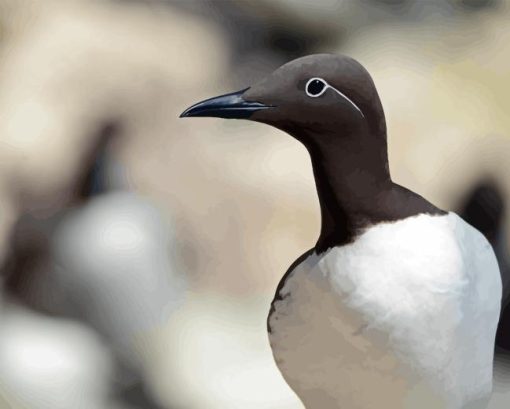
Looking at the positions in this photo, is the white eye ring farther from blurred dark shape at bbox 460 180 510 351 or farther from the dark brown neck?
blurred dark shape at bbox 460 180 510 351

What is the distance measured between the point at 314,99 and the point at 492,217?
0.59 meters

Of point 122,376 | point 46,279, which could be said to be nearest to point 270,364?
point 122,376

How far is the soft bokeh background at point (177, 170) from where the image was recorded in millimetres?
1140

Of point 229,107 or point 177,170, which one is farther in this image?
point 177,170

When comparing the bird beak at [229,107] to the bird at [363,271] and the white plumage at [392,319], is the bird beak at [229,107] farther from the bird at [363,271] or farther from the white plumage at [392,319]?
the white plumage at [392,319]

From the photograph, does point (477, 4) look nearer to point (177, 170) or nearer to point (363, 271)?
point (177, 170)

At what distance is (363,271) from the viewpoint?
681 millimetres

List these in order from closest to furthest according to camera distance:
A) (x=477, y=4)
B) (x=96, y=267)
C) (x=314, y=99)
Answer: (x=314, y=99), (x=96, y=267), (x=477, y=4)

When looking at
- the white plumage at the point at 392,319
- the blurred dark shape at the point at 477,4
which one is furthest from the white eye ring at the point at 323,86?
the blurred dark shape at the point at 477,4

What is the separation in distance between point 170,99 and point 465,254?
63 centimetres

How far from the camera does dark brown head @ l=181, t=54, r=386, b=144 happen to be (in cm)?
66

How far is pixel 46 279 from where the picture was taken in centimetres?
116

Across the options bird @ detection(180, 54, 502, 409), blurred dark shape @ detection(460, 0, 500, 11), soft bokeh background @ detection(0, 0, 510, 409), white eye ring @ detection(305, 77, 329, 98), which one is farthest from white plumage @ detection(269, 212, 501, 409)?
blurred dark shape @ detection(460, 0, 500, 11)

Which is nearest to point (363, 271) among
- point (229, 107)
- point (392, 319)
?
point (392, 319)
